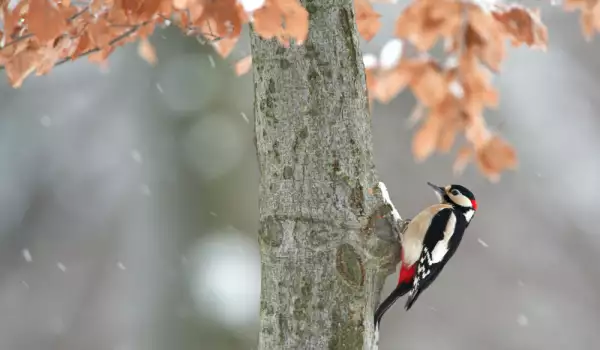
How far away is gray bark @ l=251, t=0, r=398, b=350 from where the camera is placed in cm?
268

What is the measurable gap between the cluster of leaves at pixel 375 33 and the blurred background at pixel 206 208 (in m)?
2.52

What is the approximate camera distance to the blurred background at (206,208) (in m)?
7.08

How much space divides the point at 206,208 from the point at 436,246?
3.43 m

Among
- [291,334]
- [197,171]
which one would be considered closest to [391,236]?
[291,334]

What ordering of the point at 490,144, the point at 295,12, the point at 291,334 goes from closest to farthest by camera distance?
the point at 295,12, the point at 291,334, the point at 490,144

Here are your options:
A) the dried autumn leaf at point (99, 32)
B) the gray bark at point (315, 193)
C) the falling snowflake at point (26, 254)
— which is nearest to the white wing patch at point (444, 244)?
the gray bark at point (315, 193)

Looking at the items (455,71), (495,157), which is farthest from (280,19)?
(495,157)

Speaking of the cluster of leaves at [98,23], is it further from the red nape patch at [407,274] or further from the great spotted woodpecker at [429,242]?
the red nape patch at [407,274]

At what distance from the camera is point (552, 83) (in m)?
13.3

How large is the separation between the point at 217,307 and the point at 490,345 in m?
5.01

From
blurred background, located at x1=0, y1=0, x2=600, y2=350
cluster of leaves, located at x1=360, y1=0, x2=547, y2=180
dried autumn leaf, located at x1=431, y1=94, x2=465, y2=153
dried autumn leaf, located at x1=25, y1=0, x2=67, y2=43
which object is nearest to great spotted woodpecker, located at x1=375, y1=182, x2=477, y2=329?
cluster of leaves, located at x1=360, y1=0, x2=547, y2=180

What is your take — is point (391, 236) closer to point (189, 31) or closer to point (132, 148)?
point (189, 31)

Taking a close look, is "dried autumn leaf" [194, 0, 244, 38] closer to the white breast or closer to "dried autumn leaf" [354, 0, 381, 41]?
the white breast

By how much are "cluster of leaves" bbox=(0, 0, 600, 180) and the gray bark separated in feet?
0.48
